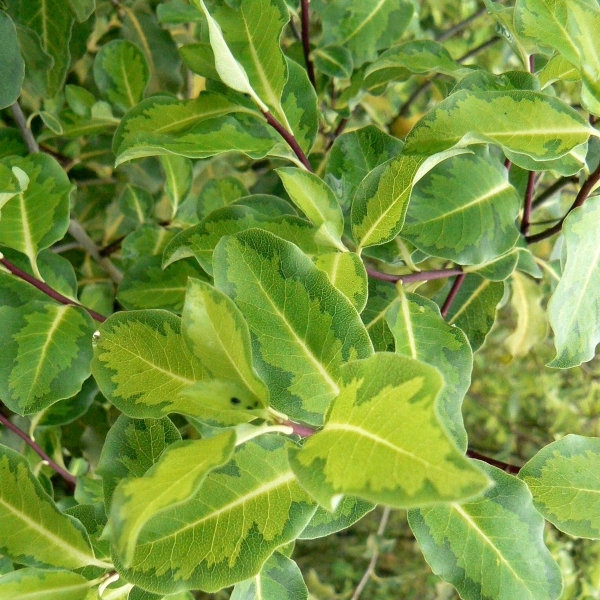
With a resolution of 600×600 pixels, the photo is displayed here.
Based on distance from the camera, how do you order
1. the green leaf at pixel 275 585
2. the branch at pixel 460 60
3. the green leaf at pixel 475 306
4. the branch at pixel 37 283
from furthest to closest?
the branch at pixel 460 60
the green leaf at pixel 475 306
the branch at pixel 37 283
the green leaf at pixel 275 585

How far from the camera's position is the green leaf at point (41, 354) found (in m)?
0.63

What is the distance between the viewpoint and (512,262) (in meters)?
0.69

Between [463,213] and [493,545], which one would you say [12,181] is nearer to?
[463,213]

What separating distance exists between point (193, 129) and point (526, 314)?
645mm

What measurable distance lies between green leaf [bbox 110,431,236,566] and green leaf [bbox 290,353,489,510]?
5 cm

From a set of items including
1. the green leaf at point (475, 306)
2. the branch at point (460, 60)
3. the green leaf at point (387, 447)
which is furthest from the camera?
the branch at point (460, 60)

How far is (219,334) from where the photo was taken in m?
0.42

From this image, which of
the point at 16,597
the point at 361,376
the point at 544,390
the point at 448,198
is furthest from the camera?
the point at 544,390

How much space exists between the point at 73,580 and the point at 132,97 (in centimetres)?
67

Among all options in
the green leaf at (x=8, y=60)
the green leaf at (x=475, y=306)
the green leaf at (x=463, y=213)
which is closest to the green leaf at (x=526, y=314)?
the green leaf at (x=475, y=306)

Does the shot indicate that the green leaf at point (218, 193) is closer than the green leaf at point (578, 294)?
No

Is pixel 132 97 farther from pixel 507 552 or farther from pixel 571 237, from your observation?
pixel 507 552

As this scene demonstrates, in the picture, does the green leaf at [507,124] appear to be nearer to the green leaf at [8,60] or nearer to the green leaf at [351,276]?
the green leaf at [351,276]

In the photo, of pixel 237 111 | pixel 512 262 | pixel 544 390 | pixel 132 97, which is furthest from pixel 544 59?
pixel 544 390
